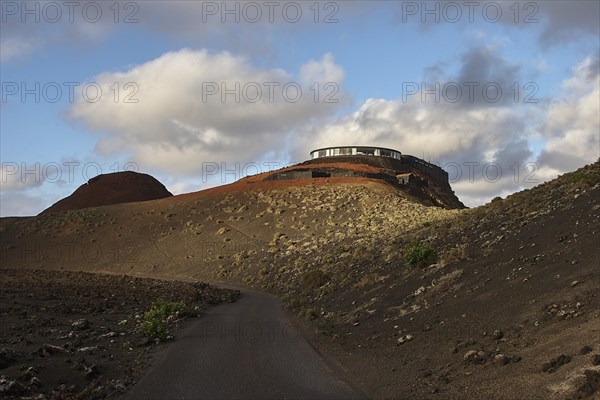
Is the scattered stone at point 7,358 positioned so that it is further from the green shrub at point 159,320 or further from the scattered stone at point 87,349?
the green shrub at point 159,320

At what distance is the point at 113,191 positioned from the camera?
108312 mm

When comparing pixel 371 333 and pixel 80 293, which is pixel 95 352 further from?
pixel 80 293

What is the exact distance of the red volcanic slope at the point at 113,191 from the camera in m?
103

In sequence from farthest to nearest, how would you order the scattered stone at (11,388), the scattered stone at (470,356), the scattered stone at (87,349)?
the scattered stone at (87,349) < the scattered stone at (470,356) < the scattered stone at (11,388)

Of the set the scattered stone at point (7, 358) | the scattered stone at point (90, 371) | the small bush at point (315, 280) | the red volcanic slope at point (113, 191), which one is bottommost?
the scattered stone at point (90, 371)

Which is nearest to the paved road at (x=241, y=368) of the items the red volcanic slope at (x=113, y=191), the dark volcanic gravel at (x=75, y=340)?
the dark volcanic gravel at (x=75, y=340)

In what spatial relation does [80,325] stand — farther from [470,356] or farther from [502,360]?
[502,360]

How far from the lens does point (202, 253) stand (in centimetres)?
5966

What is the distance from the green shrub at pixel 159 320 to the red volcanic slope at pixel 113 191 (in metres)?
83.8

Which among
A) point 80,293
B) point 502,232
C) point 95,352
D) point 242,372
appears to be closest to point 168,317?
point 95,352

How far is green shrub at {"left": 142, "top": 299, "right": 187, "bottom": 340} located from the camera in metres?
18.0

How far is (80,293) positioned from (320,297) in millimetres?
16127

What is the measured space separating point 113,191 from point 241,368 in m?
102

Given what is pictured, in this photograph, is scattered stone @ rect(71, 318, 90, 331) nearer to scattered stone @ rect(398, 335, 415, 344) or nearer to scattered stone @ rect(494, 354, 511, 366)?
scattered stone @ rect(398, 335, 415, 344)
